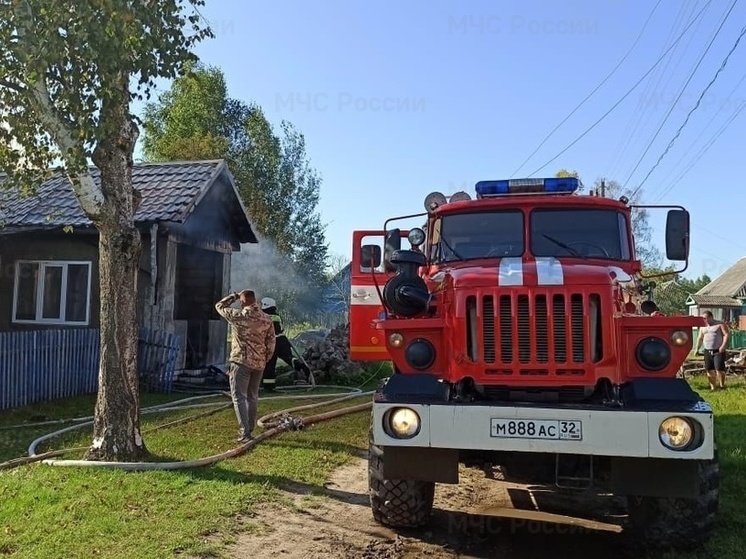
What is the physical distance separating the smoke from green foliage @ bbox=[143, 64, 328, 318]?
57 millimetres

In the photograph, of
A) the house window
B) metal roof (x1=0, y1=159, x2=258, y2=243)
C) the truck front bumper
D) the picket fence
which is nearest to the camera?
the truck front bumper

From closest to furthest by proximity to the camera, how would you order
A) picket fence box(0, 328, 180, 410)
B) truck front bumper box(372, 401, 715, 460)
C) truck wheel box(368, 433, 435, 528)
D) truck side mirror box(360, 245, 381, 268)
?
truck front bumper box(372, 401, 715, 460) < truck wheel box(368, 433, 435, 528) < truck side mirror box(360, 245, 381, 268) < picket fence box(0, 328, 180, 410)

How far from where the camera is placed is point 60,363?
11414 mm

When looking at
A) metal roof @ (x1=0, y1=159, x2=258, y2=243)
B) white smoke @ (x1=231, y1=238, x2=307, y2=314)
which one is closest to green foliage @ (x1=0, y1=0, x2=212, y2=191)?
metal roof @ (x1=0, y1=159, x2=258, y2=243)

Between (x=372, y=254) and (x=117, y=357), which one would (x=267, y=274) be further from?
(x=372, y=254)

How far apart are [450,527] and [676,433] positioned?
195 centimetres

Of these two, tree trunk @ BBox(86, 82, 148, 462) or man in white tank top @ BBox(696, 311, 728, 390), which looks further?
man in white tank top @ BBox(696, 311, 728, 390)

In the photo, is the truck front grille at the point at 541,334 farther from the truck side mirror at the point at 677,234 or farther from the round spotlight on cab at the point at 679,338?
the truck side mirror at the point at 677,234

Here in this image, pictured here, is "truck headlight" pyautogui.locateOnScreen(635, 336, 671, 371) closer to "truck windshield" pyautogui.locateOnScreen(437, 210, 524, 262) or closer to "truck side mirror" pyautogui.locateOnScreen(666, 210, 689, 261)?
"truck windshield" pyautogui.locateOnScreen(437, 210, 524, 262)

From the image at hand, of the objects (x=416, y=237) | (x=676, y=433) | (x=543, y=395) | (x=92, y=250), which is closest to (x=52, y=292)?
(x=92, y=250)

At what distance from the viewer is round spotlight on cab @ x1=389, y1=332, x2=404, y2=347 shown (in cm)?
471

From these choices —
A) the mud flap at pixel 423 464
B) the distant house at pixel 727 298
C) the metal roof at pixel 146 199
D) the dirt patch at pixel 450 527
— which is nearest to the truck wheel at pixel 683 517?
the dirt patch at pixel 450 527

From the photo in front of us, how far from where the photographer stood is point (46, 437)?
764 centimetres

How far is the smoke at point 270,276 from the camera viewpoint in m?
25.4
